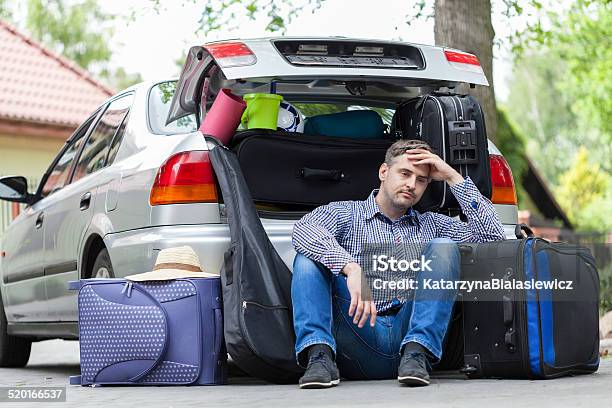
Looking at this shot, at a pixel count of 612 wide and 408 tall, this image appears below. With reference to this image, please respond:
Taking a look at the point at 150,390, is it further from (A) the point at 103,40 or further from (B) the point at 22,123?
(A) the point at 103,40

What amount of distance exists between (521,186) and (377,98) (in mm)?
35250

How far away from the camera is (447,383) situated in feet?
18.3

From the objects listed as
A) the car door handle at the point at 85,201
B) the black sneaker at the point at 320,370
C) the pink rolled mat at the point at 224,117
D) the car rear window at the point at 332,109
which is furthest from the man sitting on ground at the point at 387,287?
the car door handle at the point at 85,201

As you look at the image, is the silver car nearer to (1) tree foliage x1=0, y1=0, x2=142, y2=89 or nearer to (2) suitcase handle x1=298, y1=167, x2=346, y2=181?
(2) suitcase handle x1=298, y1=167, x2=346, y2=181

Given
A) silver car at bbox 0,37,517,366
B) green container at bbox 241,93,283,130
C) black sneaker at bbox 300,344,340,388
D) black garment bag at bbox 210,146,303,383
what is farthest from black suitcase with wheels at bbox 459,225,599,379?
green container at bbox 241,93,283,130

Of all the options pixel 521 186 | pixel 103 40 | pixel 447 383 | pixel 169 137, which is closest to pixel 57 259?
pixel 169 137

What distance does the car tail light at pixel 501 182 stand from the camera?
6.76m

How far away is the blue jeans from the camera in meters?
5.50

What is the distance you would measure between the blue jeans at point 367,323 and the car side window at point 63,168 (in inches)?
105

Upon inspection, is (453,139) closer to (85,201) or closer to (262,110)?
(262,110)

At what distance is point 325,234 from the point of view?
569cm

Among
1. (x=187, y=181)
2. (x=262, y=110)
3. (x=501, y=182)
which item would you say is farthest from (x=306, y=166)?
(x=501, y=182)

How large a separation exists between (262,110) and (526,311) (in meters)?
1.71

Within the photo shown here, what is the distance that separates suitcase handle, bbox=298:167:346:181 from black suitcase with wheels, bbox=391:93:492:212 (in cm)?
43
